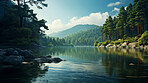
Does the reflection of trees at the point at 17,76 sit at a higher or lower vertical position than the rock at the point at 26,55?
lower

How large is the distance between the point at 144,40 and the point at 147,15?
33.2m

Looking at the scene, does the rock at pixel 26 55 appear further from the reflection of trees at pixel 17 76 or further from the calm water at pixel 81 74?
the reflection of trees at pixel 17 76

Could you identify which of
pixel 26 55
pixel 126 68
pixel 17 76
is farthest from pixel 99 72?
pixel 26 55

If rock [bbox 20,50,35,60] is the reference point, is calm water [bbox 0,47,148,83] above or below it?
below

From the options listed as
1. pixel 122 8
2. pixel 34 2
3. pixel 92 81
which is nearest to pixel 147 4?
pixel 122 8

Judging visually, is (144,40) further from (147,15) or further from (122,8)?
(122,8)

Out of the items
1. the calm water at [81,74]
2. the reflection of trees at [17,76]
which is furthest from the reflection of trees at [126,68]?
the reflection of trees at [17,76]

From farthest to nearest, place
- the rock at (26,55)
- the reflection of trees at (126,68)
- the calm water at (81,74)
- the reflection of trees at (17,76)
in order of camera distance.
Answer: the rock at (26,55) < the reflection of trees at (126,68) < the calm water at (81,74) < the reflection of trees at (17,76)

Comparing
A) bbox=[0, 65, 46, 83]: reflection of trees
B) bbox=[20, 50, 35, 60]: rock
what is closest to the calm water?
bbox=[0, 65, 46, 83]: reflection of trees

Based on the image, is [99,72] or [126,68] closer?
[99,72]

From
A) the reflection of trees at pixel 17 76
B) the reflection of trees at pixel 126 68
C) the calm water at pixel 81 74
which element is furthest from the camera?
the reflection of trees at pixel 126 68

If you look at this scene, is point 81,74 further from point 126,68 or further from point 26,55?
point 26,55

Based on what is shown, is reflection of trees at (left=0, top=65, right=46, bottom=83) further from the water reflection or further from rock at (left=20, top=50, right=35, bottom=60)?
rock at (left=20, top=50, right=35, bottom=60)

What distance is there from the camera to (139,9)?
74.1m
